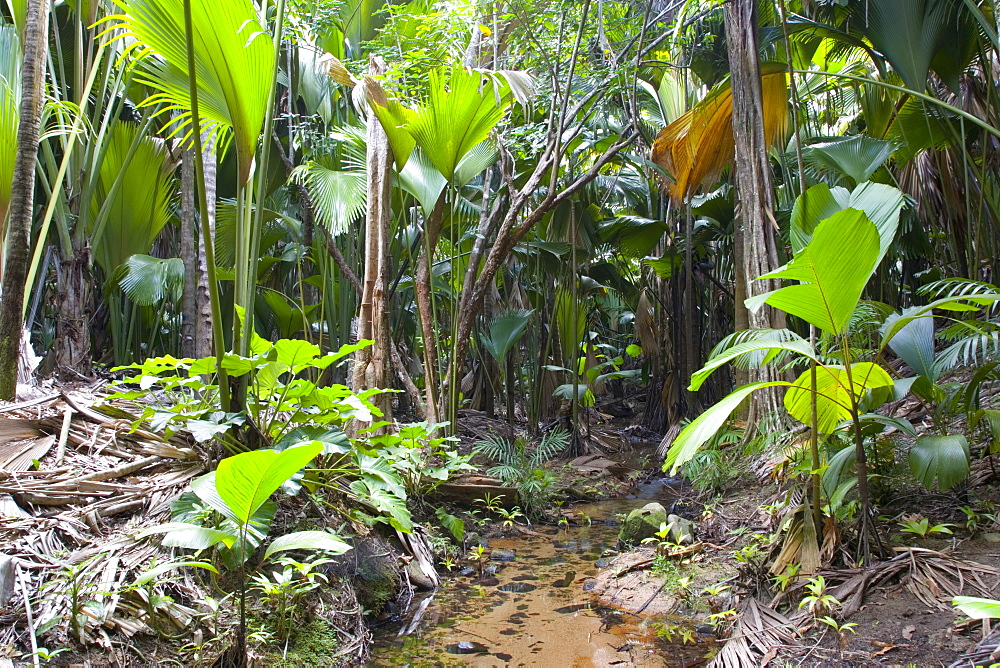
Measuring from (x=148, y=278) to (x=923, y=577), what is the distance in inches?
201

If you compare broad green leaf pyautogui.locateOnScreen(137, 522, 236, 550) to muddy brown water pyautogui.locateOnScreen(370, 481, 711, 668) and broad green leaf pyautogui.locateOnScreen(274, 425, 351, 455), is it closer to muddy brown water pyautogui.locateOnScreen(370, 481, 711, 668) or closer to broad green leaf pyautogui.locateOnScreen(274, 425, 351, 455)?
broad green leaf pyautogui.locateOnScreen(274, 425, 351, 455)

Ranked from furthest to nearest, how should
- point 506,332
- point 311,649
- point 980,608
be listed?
point 506,332, point 311,649, point 980,608

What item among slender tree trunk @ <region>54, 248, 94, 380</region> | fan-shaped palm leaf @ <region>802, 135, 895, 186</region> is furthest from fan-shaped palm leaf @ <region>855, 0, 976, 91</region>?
slender tree trunk @ <region>54, 248, 94, 380</region>

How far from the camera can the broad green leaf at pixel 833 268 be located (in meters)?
2.01

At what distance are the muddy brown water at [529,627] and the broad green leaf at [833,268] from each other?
4.30 ft

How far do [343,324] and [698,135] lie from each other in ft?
11.5

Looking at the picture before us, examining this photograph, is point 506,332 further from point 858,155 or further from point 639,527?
point 858,155

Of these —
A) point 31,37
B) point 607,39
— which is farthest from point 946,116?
point 31,37

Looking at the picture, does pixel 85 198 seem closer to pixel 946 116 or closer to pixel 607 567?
pixel 607 567

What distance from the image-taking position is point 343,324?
6301mm

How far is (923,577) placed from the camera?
2170mm

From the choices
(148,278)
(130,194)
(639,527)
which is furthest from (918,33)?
(148,278)

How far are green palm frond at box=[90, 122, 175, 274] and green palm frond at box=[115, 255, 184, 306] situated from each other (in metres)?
0.11

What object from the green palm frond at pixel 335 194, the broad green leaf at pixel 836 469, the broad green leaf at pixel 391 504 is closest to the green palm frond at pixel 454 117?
the green palm frond at pixel 335 194
